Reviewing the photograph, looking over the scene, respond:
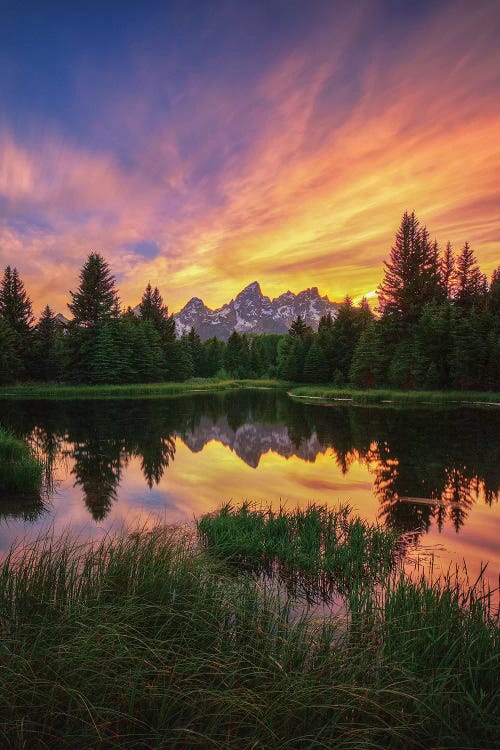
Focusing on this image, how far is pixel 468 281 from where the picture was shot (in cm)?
6241

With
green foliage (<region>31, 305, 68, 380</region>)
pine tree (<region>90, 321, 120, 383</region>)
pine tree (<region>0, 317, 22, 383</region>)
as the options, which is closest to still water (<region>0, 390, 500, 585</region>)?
pine tree (<region>90, 321, 120, 383</region>)

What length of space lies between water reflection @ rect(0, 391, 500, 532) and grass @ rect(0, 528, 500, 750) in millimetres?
6156

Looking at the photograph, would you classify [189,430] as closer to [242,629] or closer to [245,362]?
[242,629]

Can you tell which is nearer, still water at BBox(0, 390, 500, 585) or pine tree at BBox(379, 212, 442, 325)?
still water at BBox(0, 390, 500, 585)

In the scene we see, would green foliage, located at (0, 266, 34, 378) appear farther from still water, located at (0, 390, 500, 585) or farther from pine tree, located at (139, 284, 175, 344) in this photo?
still water, located at (0, 390, 500, 585)

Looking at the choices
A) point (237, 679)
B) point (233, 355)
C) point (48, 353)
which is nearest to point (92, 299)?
point (48, 353)

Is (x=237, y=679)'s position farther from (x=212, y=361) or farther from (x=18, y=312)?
(x=212, y=361)

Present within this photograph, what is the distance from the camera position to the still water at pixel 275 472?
9750mm

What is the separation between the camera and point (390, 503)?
11570 millimetres

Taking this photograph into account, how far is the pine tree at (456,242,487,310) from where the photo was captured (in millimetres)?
60219

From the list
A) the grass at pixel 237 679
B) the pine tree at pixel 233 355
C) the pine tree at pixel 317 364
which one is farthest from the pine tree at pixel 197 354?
the grass at pixel 237 679

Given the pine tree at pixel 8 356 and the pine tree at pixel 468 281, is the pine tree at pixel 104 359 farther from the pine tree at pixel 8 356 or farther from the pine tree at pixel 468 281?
the pine tree at pixel 468 281

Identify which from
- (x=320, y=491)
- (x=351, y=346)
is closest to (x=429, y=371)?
(x=351, y=346)

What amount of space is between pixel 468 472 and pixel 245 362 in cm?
9250
